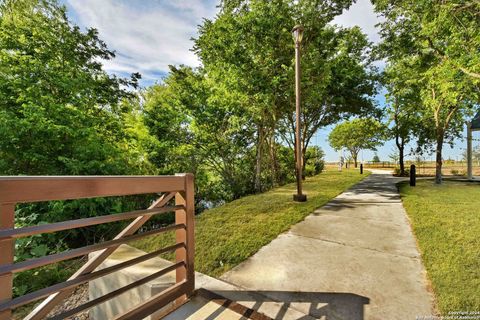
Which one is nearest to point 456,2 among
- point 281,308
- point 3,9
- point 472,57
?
point 472,57

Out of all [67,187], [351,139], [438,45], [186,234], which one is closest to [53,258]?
[67,187]

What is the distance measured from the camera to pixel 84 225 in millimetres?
1187

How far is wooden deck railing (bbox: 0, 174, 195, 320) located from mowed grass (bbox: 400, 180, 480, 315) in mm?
2299

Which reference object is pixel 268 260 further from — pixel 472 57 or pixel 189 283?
pixel 472 57

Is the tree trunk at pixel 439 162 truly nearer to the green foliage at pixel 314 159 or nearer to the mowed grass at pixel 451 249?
the mowed grass at pixel 451 249

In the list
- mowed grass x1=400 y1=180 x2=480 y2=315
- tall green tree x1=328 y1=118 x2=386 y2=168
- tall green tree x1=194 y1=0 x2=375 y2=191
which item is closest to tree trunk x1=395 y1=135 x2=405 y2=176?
tall green tree x1=194 y1=0 x2=375 y2=191

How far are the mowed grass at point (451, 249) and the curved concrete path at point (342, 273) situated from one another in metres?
0.13

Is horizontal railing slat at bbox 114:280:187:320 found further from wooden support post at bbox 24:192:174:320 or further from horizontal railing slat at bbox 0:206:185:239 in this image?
horizontal railing slat at bbox 0:206:185:239

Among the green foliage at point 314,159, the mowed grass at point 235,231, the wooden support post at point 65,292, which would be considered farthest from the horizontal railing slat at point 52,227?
the green foliage at point 314,159

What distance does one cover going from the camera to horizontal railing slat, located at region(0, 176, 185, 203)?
1.01 meters

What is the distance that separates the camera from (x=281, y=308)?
1870mm

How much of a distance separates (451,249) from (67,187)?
14.0 ft

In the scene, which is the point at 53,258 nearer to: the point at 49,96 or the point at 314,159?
the point at 49,96

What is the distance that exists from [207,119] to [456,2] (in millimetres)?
8345
